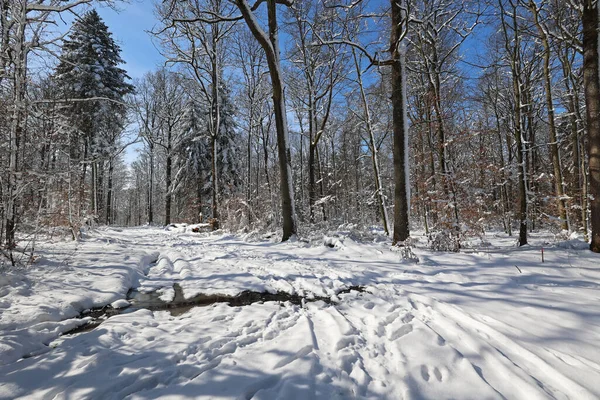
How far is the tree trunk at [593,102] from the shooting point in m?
4.93

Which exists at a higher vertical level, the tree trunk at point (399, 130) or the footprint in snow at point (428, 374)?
the tree trunk at point (399, 130)

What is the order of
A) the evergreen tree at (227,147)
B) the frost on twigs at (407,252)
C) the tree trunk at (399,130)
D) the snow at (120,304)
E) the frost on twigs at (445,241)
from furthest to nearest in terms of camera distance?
1. the evergreen tree at (227,147)
2. the tree trunk at (399,130)
3. the frost on twigs at (445,241)
4. the frost on twigs at (407,252)
5. the snow at (120,304)

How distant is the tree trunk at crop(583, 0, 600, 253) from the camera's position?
16.2 feet

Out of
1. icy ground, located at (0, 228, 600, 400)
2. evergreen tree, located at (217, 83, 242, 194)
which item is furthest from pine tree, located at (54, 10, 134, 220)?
icy ground, located at (0, 228, 600, 400)

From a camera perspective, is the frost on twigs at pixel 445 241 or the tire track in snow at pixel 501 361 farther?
the frost on twigs at pixel 445 241

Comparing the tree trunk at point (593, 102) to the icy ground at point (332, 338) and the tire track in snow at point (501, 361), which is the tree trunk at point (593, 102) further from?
the tire track in snow at point (501, 361)

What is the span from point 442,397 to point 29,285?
5.24 metres

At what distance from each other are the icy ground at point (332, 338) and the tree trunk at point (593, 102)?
53.9 inches

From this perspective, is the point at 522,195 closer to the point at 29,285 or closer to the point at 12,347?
the point at 12,347

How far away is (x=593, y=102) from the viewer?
198 inches

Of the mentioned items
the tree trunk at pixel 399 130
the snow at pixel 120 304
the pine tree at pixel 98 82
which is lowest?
the snow at pixel 120 304

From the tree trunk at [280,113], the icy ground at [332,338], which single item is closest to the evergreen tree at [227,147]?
the tree trunk at [280,113]

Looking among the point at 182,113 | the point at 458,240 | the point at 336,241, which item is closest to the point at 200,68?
the point at 182,113

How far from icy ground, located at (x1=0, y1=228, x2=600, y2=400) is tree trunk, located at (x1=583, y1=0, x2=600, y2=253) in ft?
4.49
